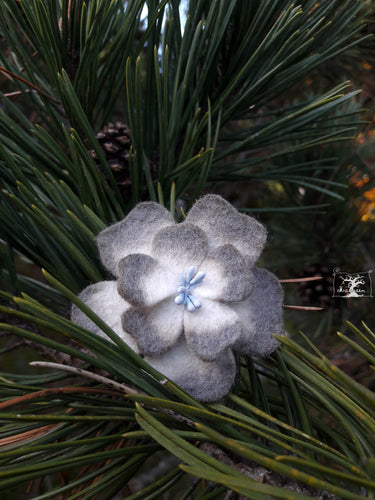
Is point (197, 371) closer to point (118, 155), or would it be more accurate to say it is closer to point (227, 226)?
point (227, 226)

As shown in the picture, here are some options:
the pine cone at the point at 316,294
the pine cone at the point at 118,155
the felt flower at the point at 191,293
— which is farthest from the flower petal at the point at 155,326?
the pine cone at the point at 316,294

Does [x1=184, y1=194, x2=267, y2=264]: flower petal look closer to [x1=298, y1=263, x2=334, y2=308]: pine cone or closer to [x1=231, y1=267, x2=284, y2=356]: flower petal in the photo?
[x1=231, y1=267, x2=284, y2=356]: flower petal

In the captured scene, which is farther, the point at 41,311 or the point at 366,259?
the point at 366,259

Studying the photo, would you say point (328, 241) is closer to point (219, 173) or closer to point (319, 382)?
point (219, 173)

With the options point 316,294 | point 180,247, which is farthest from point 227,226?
point 316,294

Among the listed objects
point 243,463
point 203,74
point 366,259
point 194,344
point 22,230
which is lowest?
point 366,259

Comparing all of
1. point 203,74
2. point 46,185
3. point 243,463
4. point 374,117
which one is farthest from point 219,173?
point 374,117

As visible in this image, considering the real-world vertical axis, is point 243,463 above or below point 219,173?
below
